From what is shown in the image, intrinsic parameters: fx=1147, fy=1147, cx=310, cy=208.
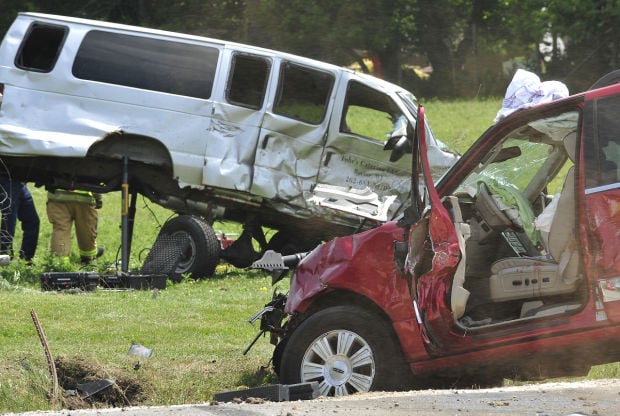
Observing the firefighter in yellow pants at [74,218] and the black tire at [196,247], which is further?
the firefighter in yellow pants at [74,218]

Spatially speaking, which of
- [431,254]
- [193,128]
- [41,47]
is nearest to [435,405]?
A: [431,254]

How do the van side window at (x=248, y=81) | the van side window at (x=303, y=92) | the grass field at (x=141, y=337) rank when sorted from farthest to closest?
the van side window at (x=303, y=92), the van side window at (x=248, y=81), the grass field at (x=141, y=337)

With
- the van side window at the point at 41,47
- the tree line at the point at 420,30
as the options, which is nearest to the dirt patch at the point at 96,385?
the van side window at the point at 41,47

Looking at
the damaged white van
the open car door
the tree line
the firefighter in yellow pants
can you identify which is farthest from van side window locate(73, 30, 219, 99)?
the tree line

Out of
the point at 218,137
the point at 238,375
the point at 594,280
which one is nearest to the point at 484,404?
the point at 594,280

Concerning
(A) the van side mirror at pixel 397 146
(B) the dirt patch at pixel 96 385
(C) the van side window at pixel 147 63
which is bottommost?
(B) the dirt patch at pixel 96 385

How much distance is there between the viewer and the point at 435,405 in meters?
5.84

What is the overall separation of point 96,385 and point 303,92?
247 inches

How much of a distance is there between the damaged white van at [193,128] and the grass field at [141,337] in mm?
955

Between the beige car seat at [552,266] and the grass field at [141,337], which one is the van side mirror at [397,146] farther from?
the beige car seat at [552,266]

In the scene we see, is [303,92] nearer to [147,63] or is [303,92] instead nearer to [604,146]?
[147,63]

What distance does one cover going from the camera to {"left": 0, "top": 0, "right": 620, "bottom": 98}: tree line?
34.3 meters

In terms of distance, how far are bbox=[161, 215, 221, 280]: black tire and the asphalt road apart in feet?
20.2

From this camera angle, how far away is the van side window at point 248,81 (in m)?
12.7
